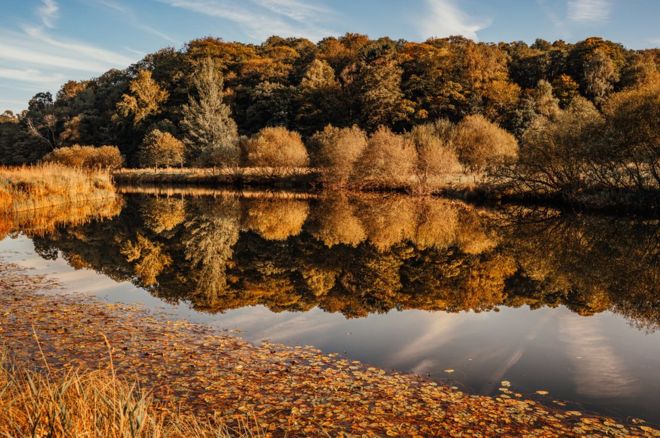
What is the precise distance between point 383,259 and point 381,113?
54.0 m

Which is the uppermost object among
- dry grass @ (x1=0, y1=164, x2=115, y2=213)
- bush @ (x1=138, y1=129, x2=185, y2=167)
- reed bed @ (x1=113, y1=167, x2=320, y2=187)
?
bush @ (x1=138, y1=129, x2=185, y2=167)

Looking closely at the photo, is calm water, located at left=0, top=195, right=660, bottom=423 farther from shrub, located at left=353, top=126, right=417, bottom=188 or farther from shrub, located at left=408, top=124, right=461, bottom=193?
shrub, located at left=353, top=126, right=417, bottom=188

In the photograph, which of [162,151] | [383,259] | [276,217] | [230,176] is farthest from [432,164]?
[162,151]

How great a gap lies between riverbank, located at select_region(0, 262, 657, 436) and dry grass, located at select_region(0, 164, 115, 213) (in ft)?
68.8

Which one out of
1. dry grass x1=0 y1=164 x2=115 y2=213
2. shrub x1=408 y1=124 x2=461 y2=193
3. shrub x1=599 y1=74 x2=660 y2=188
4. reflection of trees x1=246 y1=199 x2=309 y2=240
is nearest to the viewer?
reflection of trees x1=246 y1=199 x2=309 y2=240

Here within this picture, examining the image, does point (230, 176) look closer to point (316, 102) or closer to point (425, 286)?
point (316, 102)

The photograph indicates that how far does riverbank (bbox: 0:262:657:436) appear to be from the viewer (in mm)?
6188

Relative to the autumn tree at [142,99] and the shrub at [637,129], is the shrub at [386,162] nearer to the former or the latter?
the shrub at [637,129]

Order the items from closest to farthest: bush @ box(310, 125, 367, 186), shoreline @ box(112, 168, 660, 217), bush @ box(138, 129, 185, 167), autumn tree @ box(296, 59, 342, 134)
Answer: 1. shoreline @ box(112, 168, 660, 217)
2. bush @ box(310, 125, 367, 186)
3. bush @ box(138, 129, 185, 167)
4. autumn tree @ box(296, 59, 342, 134)

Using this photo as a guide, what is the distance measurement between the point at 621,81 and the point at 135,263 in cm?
6948

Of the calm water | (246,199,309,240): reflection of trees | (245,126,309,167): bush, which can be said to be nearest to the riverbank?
the calm water

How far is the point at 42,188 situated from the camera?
3022cm

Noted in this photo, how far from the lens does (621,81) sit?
66250mm

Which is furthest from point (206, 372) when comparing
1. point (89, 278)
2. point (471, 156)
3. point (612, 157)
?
point (471, 156)
